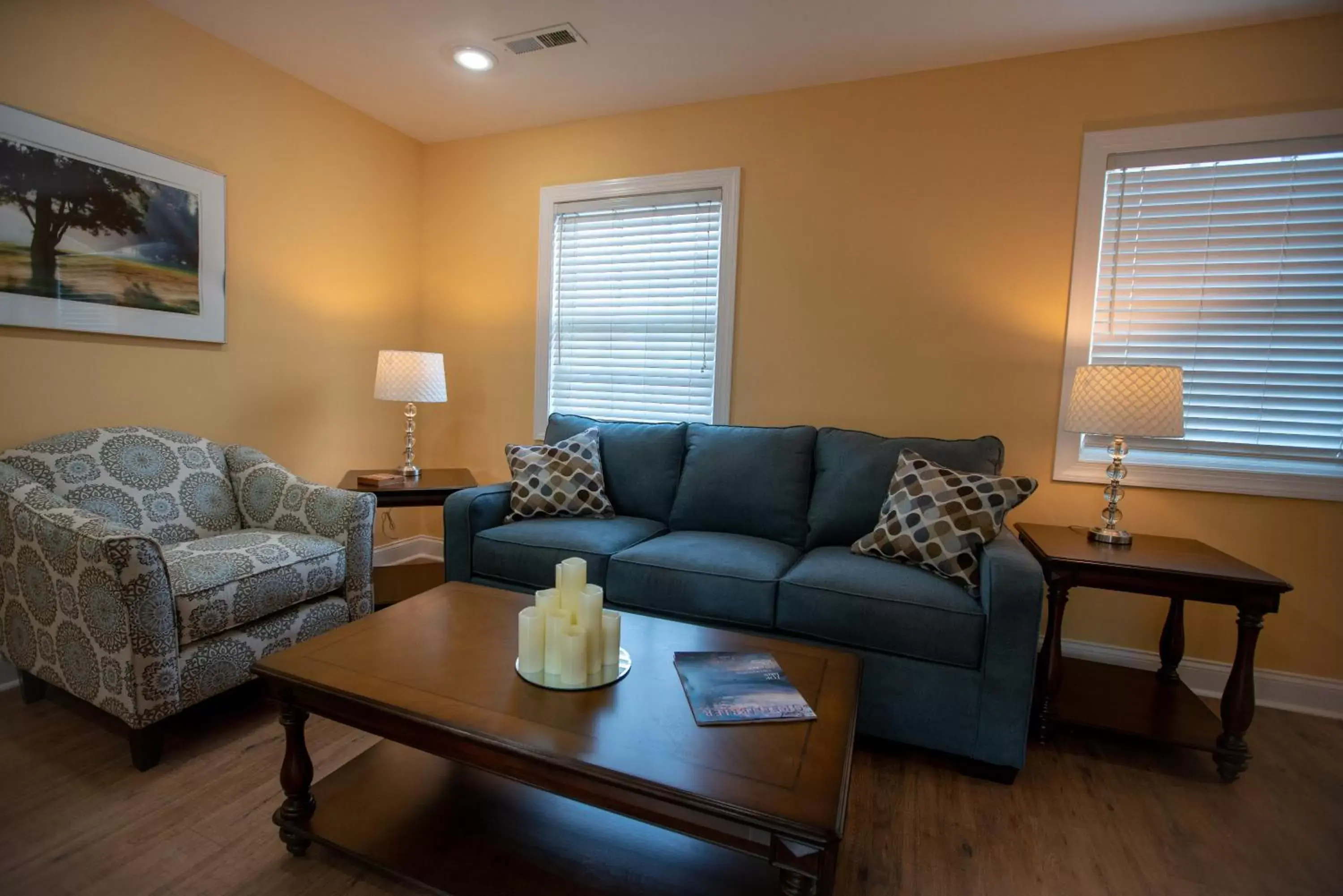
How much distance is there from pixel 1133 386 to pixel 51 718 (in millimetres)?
3680

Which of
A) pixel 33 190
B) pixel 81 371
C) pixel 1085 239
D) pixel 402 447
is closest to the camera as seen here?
pixel 33 190

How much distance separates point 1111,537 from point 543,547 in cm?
203

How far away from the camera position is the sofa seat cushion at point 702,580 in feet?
6.65

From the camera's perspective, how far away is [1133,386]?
6.69ft

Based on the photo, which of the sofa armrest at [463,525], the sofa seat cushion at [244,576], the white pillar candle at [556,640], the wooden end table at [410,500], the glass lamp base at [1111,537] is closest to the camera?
the white pillar candle at [556,640]

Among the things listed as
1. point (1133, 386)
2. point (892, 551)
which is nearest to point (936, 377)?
point (1133, 386)

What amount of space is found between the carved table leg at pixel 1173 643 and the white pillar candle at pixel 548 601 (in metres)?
2.29

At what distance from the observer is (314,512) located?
7.56 ft

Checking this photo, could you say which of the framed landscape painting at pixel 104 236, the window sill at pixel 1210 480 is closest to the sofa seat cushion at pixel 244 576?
the framed landscape painting at pixel 104 236

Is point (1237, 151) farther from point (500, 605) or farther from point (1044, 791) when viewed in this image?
point (500, 605)

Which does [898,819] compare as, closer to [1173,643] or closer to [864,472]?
[864,472]

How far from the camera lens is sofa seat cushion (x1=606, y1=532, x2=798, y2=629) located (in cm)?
203

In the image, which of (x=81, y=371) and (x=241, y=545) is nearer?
(x=241, y=545)

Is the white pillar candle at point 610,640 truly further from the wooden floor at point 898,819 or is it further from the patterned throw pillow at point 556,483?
the patterned throw pillow at point 556,483
